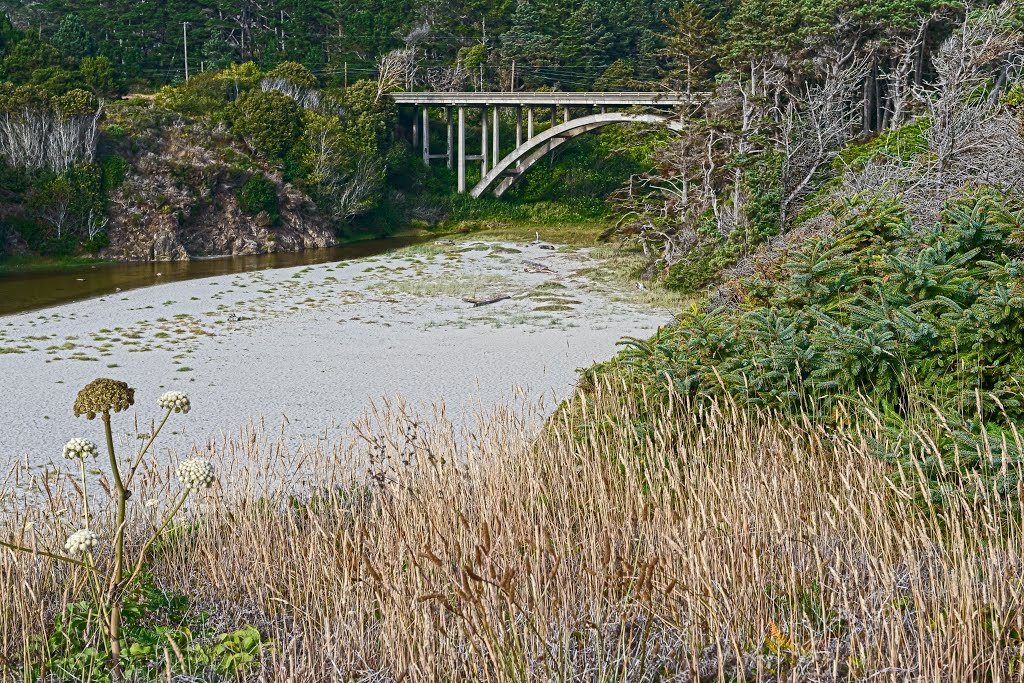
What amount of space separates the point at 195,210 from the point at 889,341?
86.8 ft

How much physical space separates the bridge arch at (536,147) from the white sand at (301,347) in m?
13.1

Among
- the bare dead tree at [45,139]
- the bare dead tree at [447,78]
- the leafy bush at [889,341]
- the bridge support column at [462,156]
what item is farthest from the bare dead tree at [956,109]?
the bare dead tree at [447,78]

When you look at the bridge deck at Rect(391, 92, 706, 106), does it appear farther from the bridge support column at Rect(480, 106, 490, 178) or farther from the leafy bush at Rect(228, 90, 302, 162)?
the leafy bush at Rect(228, 90, 302, 162)

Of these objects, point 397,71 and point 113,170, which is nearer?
point 113,170

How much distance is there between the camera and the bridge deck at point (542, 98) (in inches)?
1261

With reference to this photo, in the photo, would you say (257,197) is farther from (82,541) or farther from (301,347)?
(82,541)

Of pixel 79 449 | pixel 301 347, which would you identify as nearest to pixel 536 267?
pixel 301 347

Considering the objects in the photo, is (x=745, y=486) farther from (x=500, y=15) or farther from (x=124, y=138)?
(x=500, y=15)

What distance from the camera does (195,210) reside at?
2844 centimetres

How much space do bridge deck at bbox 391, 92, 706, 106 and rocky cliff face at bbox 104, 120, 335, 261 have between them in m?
8.29

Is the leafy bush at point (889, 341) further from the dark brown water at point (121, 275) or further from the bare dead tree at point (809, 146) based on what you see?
the dark brown water at point (121, 275)

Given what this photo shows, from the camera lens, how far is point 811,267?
6582mm

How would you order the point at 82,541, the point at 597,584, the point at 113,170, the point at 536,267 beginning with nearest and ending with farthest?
1. the point at 82,541
2. the point at 597,584
3. the point at 536,267
4. the point at 113,170

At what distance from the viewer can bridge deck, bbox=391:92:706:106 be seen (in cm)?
3203
